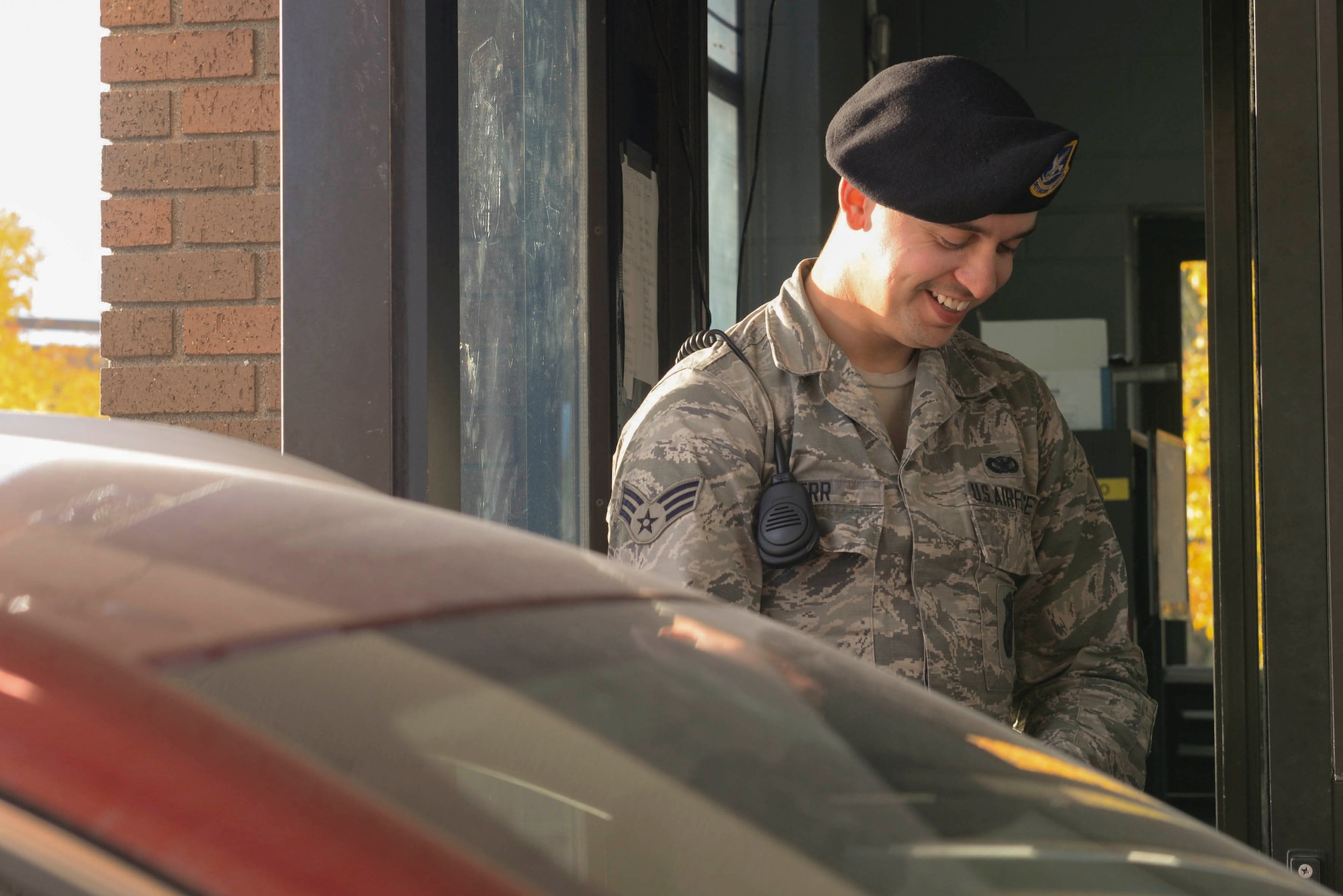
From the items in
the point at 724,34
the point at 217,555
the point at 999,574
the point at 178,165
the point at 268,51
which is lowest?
the point at 999,574

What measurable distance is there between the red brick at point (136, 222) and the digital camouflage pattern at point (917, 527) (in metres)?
1.13

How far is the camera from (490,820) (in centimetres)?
43

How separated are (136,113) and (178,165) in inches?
4.7

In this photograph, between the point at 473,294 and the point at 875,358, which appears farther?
the point at 473,294

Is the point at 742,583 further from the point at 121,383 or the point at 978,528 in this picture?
the point at 121,383

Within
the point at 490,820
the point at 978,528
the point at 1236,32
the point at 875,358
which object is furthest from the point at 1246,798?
the point at 490,820

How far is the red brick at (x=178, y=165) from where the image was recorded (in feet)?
7.54

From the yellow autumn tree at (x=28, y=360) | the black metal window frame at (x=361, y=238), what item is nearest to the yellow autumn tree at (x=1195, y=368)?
the black metal window frame at (x=361, y=238)

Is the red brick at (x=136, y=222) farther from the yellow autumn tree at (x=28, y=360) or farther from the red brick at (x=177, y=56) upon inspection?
the yellow autumn tree at (x=28, y=360)

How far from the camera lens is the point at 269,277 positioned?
2311mm

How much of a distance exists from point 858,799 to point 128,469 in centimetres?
34

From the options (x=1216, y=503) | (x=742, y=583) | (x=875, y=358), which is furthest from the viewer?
(x=1216, y=503)

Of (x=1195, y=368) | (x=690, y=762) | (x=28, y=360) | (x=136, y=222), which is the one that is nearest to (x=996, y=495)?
(x=690, y=762)

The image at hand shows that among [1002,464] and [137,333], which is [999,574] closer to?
[1002,464]
